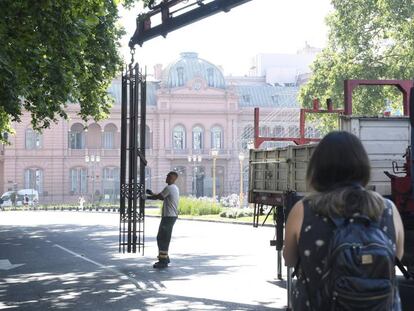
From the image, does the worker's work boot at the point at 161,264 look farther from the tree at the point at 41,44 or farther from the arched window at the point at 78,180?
the arched window at the point at 78,180

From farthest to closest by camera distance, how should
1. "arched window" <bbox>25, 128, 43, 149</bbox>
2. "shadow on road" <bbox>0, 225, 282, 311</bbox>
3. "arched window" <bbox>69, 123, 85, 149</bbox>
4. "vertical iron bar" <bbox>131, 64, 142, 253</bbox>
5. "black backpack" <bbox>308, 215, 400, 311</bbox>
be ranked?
"arched window" <bbox>69, 123, 85, 149</bbox>
"arched window" <bbox>25, 128, 43, 149</bbox>
"vertical iron bar" <bbox>131, 64, 142, 253</bbox>
"shadow on road" <bbox>0, 225, 282, 311</bbox>
"black backpack" <bbox>308, 215, 400, 311</bbox>

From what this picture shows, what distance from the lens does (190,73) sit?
80.4 metres

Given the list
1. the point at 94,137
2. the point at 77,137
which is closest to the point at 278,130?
the point at 94,137

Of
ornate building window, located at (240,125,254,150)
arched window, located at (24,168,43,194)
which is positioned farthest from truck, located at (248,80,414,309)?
arched window, located at (24,168,43,194)

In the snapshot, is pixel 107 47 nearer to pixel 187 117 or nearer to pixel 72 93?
pixel 72 93

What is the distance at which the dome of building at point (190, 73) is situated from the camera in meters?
80.3

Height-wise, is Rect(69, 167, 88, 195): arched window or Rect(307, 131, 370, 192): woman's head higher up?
Rect(307, 131, 370, 192): woman's head

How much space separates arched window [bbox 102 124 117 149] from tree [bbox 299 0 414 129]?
152 ft

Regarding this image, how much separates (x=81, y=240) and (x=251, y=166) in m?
11.6

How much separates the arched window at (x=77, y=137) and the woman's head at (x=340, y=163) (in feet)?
255

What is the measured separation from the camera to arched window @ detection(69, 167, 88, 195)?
77688 mm

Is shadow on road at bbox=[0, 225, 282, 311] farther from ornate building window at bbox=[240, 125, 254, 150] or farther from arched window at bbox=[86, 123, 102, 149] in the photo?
arched window at bbox=[86, 123, 102, 149]

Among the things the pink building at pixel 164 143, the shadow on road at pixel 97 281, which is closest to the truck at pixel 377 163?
the shadow on road at pixel 97 281

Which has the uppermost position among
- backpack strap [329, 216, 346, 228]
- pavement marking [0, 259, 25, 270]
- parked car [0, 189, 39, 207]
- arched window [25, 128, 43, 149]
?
arched window [25, 128, 43, 149]
